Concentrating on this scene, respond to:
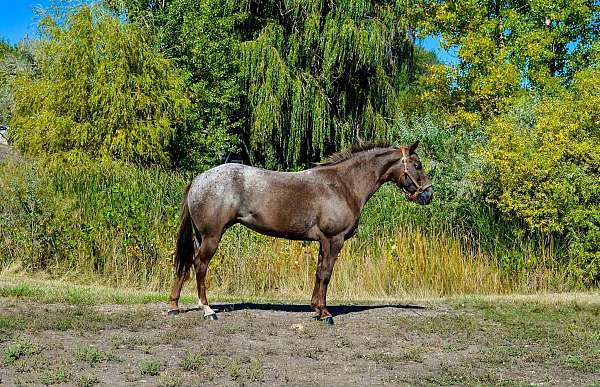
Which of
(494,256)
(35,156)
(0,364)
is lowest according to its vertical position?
(0,364)

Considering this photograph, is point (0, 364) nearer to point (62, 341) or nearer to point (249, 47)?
point (62, 341)

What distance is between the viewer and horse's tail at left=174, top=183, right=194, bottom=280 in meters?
10.2

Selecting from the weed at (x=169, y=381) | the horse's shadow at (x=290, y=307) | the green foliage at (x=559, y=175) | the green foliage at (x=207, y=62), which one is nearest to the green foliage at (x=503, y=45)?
the green foliage at (x=207, y=62)

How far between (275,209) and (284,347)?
2249 millimetres

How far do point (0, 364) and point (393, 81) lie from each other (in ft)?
68.8

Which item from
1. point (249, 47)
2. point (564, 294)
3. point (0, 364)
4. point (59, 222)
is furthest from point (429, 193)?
point (249, 47)

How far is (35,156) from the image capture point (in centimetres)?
2011

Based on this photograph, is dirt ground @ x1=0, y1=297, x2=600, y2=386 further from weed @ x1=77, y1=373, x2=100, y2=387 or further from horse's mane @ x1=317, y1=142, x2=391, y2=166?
horse's mane @ x1=317, y1=142, x2=391, y2=166

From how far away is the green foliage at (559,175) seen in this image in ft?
48.2

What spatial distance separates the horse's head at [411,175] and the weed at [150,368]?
463 centimetres

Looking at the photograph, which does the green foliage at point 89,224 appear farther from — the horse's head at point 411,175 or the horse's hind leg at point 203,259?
the horse's head at point 411,175

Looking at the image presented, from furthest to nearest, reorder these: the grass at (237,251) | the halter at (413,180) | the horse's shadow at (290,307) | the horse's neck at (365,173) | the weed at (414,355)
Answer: the grass at (237,251) → the horse's shadow at (290,307) → the halter at (413,180) → the horse's neck at (365,173) → the weed at (414,355)

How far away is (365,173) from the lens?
10.4 meters

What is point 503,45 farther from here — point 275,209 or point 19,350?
point 19,350
